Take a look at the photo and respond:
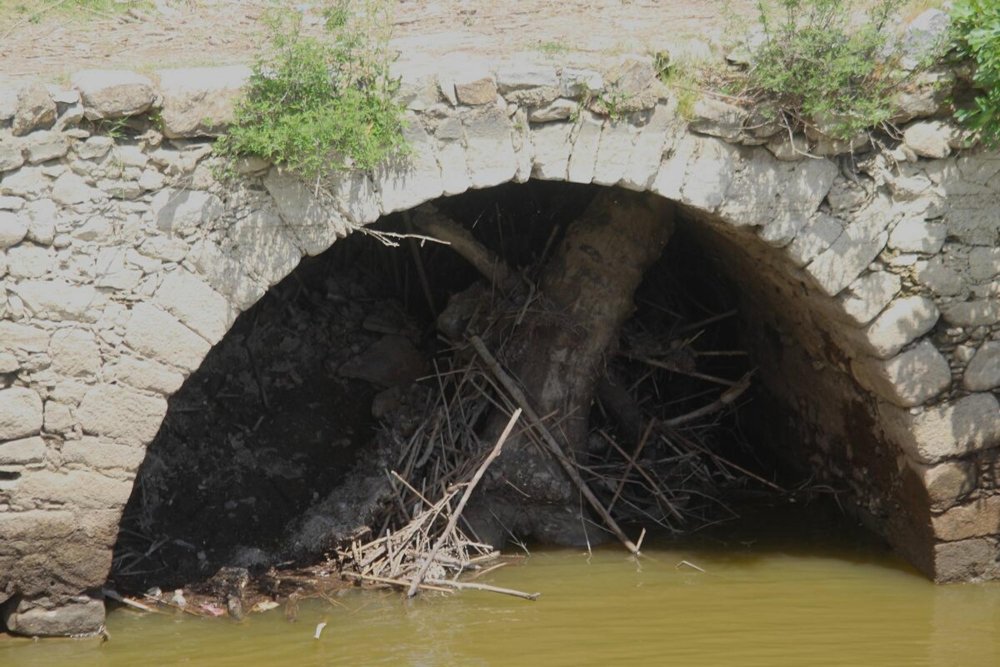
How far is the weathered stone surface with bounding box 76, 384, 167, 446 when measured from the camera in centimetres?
486

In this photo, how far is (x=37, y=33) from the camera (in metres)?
5.96

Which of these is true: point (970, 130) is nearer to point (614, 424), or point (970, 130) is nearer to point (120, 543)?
point (614, 424)

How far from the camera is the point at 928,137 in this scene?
541 cm

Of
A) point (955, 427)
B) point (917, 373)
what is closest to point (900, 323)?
point (917, 373)

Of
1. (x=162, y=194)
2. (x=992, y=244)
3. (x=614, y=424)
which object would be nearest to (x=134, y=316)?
(x=162, y=194)

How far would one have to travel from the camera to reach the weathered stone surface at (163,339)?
4.86 m

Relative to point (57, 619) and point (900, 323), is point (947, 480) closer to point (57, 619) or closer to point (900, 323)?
point (900, 323)

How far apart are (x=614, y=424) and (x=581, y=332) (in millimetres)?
889

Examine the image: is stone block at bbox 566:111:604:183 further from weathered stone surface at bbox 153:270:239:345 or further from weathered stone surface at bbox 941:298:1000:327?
weathered stone surface at bbox 941:298:1000:327

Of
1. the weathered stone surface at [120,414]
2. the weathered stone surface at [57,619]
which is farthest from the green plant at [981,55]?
the weathered stone surface at [57,619]

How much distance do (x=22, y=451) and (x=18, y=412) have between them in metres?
0.16

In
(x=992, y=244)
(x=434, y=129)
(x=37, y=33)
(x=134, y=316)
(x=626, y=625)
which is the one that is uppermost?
(x=37, y=33)

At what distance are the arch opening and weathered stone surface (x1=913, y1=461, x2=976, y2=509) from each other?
91 cm

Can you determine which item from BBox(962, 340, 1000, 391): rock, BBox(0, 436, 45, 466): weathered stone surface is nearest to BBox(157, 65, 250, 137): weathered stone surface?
BBox(0, 436, 45, 466): weathered stone surface
